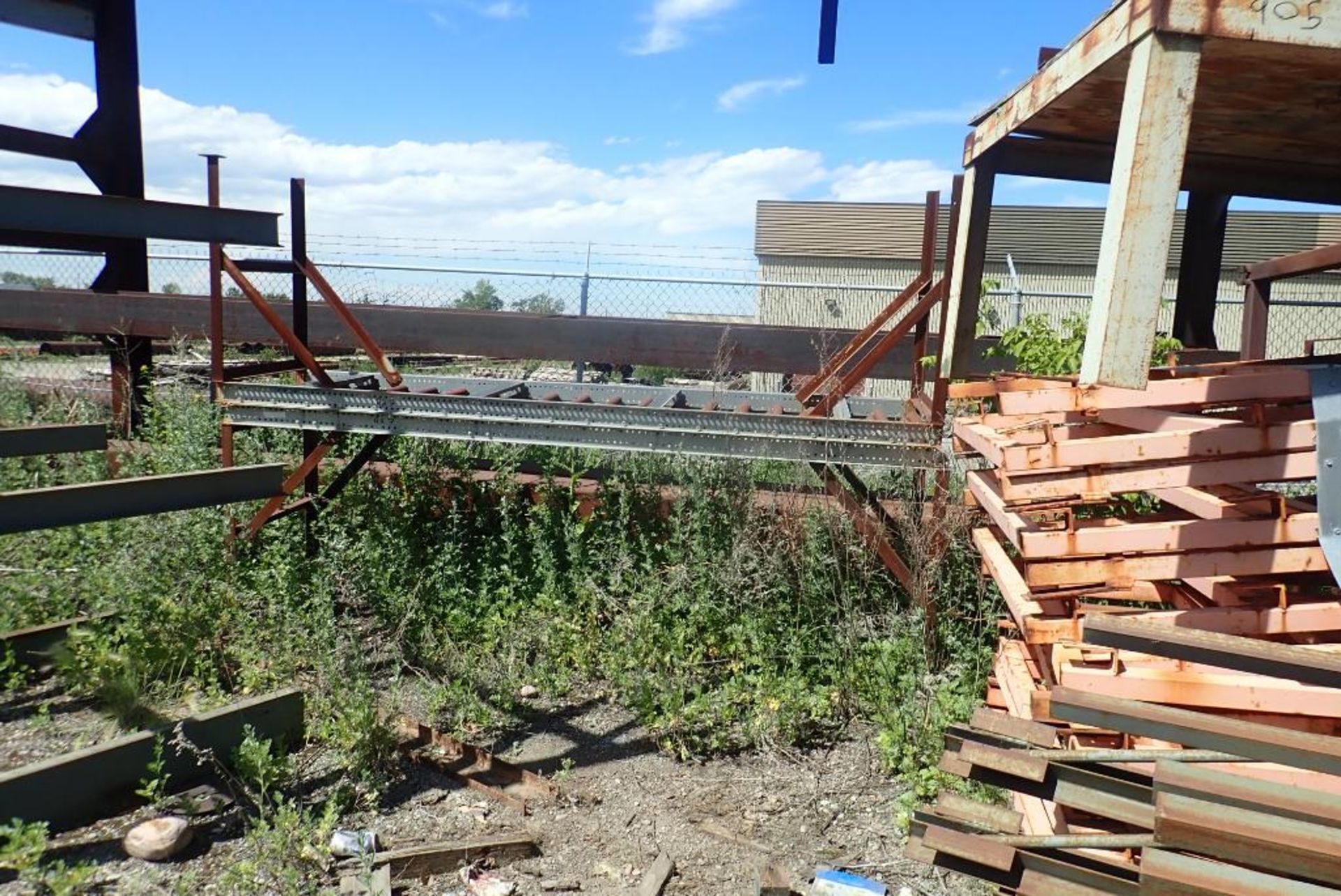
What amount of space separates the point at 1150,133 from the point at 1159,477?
1.19 meters

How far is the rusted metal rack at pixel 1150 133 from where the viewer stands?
3.17m

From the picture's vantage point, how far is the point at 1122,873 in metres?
2.91

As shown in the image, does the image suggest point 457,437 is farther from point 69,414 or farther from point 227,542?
point 69,414

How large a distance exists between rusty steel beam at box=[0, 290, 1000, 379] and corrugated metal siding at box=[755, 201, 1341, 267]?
57.8 feet

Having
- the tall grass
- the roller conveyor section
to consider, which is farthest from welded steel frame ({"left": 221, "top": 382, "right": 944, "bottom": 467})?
the tall grass

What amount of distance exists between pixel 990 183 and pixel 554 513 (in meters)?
3.34

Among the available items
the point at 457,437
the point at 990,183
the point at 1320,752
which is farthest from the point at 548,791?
the point at 990,183

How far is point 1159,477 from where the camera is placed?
3.55 m

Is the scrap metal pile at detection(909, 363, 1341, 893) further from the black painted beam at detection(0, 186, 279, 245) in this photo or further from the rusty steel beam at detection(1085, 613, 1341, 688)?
the black painted beam at detection(0, 186, 279, 245)

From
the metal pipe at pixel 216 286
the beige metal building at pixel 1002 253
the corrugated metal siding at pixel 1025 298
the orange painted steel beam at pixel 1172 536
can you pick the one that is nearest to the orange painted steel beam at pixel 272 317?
the metal pipe at pixel 216 286

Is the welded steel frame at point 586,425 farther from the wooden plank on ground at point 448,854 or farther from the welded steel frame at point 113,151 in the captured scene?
the wooden plank on ground at point 448,854

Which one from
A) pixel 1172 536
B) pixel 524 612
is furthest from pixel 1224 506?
pixel 524 612

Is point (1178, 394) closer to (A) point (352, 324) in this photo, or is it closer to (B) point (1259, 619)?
(B) point (1259, 619)

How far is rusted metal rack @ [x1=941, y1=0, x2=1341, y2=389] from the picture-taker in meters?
3.17
